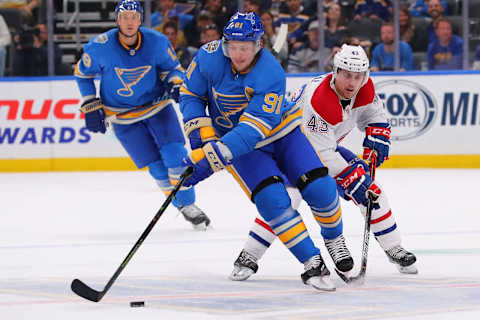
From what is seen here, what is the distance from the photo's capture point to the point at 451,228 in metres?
5.66

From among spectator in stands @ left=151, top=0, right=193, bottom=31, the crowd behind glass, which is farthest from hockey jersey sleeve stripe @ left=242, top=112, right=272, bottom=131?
spectator in stands @ left=151, top=0, right=193, bottom=31

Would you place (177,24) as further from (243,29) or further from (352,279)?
(352,279)

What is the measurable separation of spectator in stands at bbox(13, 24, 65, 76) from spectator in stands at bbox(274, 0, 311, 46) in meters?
2.33

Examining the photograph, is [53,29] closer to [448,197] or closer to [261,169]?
[448,197]

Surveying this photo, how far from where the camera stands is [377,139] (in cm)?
436

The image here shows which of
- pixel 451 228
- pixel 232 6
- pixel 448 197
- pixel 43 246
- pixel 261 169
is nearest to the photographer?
pixel 261 169

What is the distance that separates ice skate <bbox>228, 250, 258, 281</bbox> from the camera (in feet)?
13.7

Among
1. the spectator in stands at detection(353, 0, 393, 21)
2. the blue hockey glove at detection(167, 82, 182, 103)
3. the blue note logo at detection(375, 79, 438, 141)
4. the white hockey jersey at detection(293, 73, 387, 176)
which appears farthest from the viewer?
the spectator in stands at detection(353, 0, 393, 21)

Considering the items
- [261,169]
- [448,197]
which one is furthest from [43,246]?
[448,197]

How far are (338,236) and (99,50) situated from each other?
2.52 m

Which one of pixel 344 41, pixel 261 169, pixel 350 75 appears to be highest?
pixel 350 75

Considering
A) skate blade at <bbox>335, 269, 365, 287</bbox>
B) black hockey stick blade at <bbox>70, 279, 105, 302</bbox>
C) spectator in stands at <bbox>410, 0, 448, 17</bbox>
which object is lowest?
skate blade at <bbox>335, 269, 365, 287</bbox>

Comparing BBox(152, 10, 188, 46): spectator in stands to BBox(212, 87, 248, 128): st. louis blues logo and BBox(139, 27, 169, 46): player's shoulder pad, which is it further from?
BBox(212, 87, 248, 128): st. louis blues logo

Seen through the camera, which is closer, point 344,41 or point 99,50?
point 99,50
